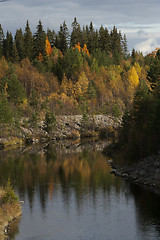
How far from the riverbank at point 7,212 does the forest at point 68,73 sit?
222ft

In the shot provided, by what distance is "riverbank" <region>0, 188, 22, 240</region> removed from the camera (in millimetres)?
33469

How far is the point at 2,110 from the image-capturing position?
96.1m

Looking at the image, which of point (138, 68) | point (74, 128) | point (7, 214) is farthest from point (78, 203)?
point (138, 68)

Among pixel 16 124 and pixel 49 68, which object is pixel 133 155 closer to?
pixel 16 124

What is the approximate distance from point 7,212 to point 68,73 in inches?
4750

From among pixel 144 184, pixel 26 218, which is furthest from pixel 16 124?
pixel 26 218

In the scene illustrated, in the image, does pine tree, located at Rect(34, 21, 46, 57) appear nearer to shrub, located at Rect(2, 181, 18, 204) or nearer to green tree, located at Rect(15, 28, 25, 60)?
green tree, located at Rect(15, 28, 25, 60)

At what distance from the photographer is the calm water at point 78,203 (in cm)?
3272

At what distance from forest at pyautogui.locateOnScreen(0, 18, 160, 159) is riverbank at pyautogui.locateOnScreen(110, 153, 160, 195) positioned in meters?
52.6

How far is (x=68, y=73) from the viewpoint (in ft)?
501

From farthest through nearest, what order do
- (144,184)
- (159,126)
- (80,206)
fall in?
(159,126), (144,184), (80,206)

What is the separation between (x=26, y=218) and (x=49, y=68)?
122 m

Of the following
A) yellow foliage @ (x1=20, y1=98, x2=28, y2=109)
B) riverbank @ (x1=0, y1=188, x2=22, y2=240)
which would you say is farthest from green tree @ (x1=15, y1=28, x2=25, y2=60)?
riverbank @ (x1=0, y1=188, x2=22, y2=240)

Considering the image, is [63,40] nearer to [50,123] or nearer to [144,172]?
[50,123]
